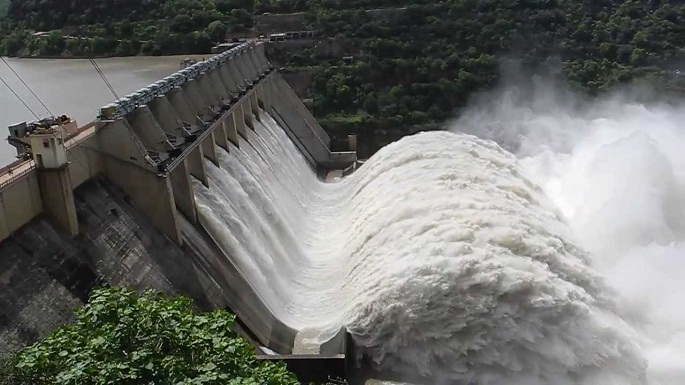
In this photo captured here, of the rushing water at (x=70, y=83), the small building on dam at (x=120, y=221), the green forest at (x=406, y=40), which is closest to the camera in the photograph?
the small building on dam at (x=120, y=221)

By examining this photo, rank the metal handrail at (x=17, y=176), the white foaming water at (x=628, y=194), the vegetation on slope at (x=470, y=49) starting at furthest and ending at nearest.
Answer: the vegetation on slope at (x=470, y=49) < the white foaming water at (x=628, y=194) < the metal handrail at (x=17, y=176)

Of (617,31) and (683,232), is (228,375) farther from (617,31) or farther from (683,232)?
(617,31)

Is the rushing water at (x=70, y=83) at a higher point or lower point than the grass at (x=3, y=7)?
lower

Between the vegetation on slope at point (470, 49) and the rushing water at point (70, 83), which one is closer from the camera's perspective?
the rushing water at point (70, 83)

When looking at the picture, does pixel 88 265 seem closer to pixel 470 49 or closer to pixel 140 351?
pixel 140 351

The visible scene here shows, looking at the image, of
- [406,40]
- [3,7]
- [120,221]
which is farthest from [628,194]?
[3,7]

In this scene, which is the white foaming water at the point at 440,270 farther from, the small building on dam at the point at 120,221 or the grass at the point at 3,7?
the grass at the point at 3,7

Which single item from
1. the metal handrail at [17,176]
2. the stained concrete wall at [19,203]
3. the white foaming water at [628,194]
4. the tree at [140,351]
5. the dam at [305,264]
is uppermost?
the tree at [140,351]

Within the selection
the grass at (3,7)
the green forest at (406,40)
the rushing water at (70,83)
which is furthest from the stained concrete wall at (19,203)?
the grass at (3,7)
